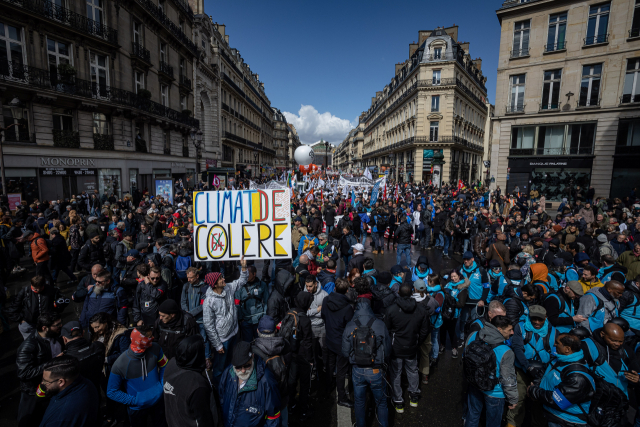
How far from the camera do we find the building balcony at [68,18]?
15070 millimetres

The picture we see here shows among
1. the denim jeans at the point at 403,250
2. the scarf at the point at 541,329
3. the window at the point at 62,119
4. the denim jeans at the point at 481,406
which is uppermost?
the window at the point at 62,119

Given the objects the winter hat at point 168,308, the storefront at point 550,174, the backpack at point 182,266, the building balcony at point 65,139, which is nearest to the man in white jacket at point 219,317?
the winter hat at point 168,308

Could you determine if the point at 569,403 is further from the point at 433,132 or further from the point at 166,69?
the point at 433,132

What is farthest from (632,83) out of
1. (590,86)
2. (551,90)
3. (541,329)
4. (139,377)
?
(139,377)

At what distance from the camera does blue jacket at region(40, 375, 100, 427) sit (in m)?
2.25

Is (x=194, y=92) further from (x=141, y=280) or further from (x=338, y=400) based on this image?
(x=338, y=400)

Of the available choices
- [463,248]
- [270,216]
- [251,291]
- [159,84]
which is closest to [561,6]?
[463,248]

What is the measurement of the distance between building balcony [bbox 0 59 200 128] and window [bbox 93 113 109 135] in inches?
43.3

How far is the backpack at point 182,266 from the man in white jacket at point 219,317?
2036 mm

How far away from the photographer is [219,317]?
4125 millimetres

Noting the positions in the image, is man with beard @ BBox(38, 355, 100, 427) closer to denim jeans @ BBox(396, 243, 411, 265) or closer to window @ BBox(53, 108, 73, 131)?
denim jeans @ BBox(396, 243, 411, 265)

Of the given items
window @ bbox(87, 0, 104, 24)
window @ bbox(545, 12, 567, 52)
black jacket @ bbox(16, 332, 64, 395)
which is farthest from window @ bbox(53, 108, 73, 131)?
window @ bbox(545, 12, 567, 52)

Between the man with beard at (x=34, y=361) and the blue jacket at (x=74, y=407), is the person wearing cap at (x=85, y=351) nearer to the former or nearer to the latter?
the man with beard at (x=34, y=361)

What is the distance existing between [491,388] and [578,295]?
8.12ft
